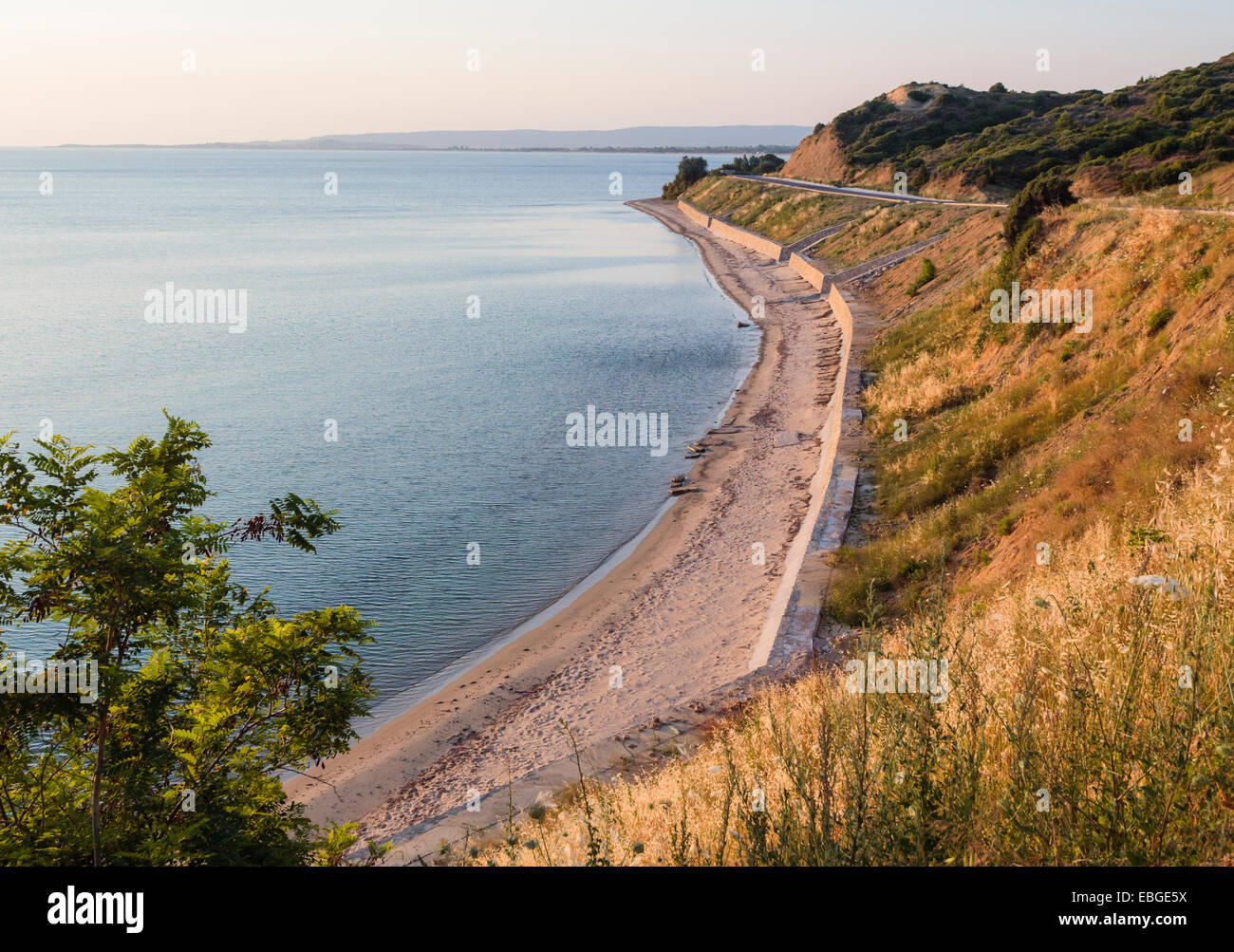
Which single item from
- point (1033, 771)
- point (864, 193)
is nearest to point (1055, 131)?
point (864, 193)

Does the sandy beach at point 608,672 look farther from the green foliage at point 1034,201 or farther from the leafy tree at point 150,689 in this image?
the green foliage at point 1034,201

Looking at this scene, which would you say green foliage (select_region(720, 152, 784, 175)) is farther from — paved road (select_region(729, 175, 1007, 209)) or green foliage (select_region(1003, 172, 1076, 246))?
green foliage (select_region(1003, 172, 1076, 246))

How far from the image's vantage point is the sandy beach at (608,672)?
11.4 m

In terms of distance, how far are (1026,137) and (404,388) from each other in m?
47.0

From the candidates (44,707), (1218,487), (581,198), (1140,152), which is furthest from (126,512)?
(581,198)

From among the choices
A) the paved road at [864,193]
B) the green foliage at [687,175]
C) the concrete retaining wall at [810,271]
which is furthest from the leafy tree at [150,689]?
the green foliage at [687,175]

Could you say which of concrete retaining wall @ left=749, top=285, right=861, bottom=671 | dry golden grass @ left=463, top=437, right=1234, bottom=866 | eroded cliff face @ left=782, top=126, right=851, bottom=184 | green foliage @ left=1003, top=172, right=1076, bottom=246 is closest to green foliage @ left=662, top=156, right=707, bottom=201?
eroded cliff face @ left=782, top=126, right=851, bottom=184

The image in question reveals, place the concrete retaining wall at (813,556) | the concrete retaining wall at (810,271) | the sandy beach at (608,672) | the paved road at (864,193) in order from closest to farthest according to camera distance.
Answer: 1. the sandy beach at (608,672)
2. the concrete retaining wall at (813,556)
3. the paved road at (864,193)
4. the concrete retaining wall at (810,271)

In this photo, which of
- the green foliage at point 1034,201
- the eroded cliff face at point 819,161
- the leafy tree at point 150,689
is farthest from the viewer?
the eroded cliff face at point 819,161

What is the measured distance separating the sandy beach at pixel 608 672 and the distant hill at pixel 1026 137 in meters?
21.8

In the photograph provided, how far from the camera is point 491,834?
7.85 m

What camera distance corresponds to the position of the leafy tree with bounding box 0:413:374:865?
5.18 meters

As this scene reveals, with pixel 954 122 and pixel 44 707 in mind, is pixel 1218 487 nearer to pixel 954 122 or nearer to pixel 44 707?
pixel 44 707
